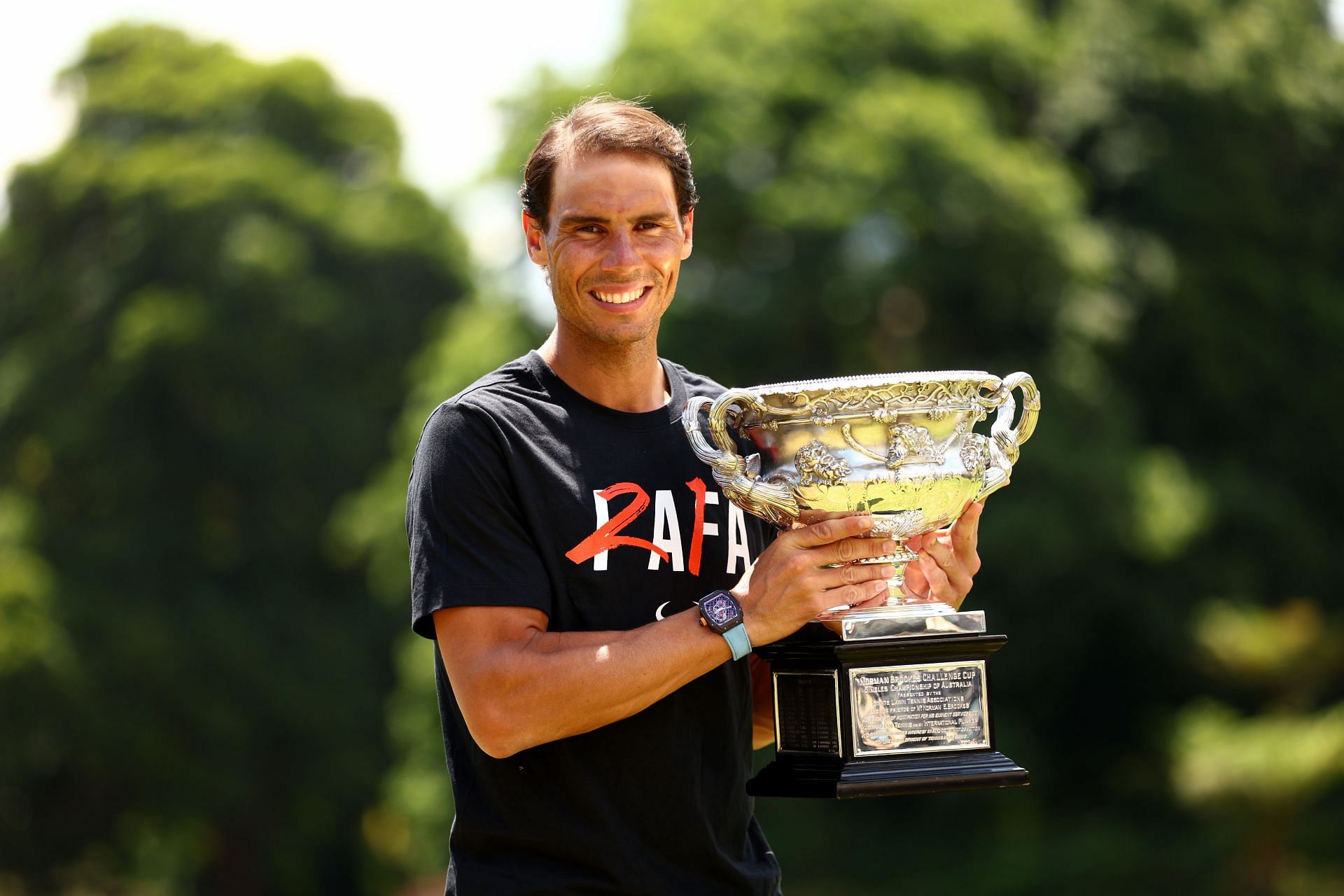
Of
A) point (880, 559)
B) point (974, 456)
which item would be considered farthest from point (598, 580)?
point (974, 456)

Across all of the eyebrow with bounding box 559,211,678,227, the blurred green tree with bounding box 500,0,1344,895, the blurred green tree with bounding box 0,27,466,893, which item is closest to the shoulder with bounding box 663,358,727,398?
the eyebrow with bounding box 559,211,678,227

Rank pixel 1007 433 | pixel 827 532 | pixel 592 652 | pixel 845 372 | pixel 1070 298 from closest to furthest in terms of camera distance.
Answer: pixel 592 652 → pixel 827 532 → pixel 1007 433 → pixel 1070 298 → pixel 845 372

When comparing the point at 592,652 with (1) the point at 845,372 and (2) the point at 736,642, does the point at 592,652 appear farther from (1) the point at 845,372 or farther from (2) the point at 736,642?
(1) the point at 845,372

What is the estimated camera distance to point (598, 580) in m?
2.82

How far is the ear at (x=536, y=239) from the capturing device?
3.01 m

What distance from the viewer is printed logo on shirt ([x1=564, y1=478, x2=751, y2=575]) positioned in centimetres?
282

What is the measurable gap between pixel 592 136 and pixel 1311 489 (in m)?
16.5

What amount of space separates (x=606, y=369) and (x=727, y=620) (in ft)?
1.76

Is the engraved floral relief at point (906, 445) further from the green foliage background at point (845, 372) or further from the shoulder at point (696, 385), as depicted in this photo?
the green foliage background at point (845, 372)

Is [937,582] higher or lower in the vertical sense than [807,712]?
higher

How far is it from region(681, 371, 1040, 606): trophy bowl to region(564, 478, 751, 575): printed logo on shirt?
0.07 m

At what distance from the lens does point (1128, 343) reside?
58.3ft

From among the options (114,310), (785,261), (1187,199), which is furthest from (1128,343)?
(114,310)

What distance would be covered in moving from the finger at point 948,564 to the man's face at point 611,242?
0.68 meters
